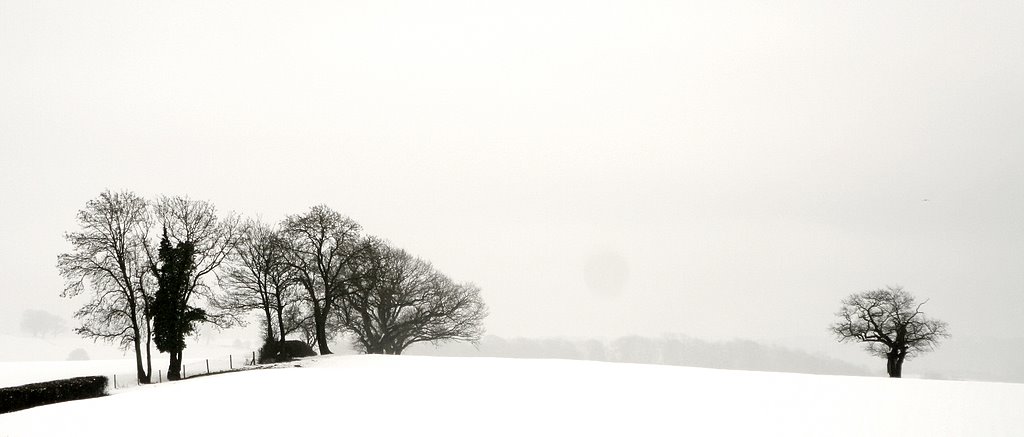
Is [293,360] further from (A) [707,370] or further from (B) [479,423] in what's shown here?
(B) [479,423]

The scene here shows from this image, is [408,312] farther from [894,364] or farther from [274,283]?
[894,364]

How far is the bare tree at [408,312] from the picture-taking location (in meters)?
74.1

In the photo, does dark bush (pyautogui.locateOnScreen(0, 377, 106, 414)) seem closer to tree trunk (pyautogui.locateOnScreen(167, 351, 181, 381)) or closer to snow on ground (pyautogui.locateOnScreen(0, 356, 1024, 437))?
→ snow on ground (pyautogui.locateOnScreen(0, 356, 1024, 437))

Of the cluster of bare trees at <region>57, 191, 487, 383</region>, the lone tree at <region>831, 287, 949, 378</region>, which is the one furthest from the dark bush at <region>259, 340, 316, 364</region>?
the lone tree at <region>831, 287, 949, 378</region>

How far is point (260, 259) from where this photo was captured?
2480 inches

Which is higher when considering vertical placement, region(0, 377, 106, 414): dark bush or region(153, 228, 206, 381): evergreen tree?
region(153, 228, 206, 381): evergreen tree

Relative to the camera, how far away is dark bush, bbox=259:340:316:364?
60.9 metres

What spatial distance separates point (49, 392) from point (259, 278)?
24.4 m

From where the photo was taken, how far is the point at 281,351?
6053 cm

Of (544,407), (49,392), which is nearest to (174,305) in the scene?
(49,392)

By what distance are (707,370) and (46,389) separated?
4066 centimetres

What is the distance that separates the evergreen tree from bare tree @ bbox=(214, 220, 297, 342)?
676cm

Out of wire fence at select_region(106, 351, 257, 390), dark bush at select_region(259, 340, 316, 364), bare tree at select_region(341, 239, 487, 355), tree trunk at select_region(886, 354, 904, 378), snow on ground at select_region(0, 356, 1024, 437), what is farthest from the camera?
bare tree at select_region(341, 239, 487, 355)

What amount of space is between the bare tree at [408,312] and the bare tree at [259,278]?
1010 centimetres
